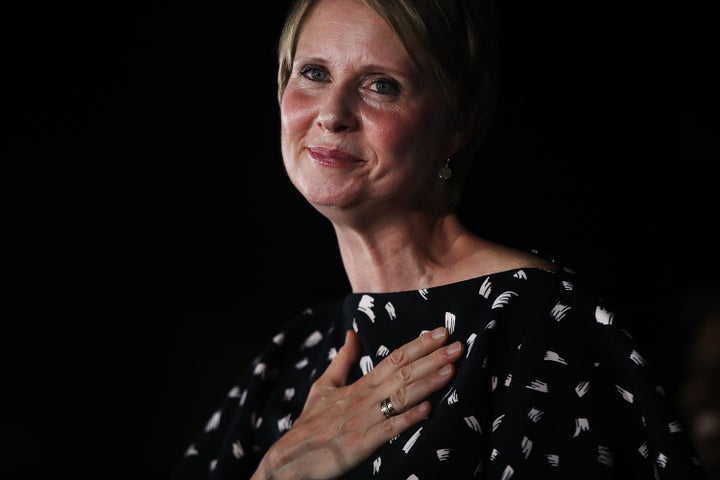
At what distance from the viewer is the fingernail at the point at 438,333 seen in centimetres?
157

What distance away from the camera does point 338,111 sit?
161 cm

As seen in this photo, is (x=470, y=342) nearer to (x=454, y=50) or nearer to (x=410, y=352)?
(x=410, y=352)

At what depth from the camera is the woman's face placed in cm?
162

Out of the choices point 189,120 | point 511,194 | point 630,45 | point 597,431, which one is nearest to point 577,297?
point 597,431

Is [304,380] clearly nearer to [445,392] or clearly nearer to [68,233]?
[445,392]

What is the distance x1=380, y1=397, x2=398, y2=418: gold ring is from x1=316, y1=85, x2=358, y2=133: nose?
1.62 ft

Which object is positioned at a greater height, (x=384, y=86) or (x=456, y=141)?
(x=384, y=86)

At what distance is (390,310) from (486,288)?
8.8 inches

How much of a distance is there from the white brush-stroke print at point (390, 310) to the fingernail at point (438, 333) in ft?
0.52

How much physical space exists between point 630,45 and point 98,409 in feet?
6.22

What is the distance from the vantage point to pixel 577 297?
1.52m

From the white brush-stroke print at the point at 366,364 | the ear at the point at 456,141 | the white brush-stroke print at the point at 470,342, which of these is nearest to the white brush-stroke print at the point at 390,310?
the white brush-stroke print at the point at 366,364

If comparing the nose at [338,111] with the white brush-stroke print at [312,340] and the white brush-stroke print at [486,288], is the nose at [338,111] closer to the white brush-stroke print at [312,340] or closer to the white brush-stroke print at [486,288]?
the white brush-stroke print at [486,288]

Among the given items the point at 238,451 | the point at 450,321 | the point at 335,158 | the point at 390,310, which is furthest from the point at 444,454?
the point at 238,451
